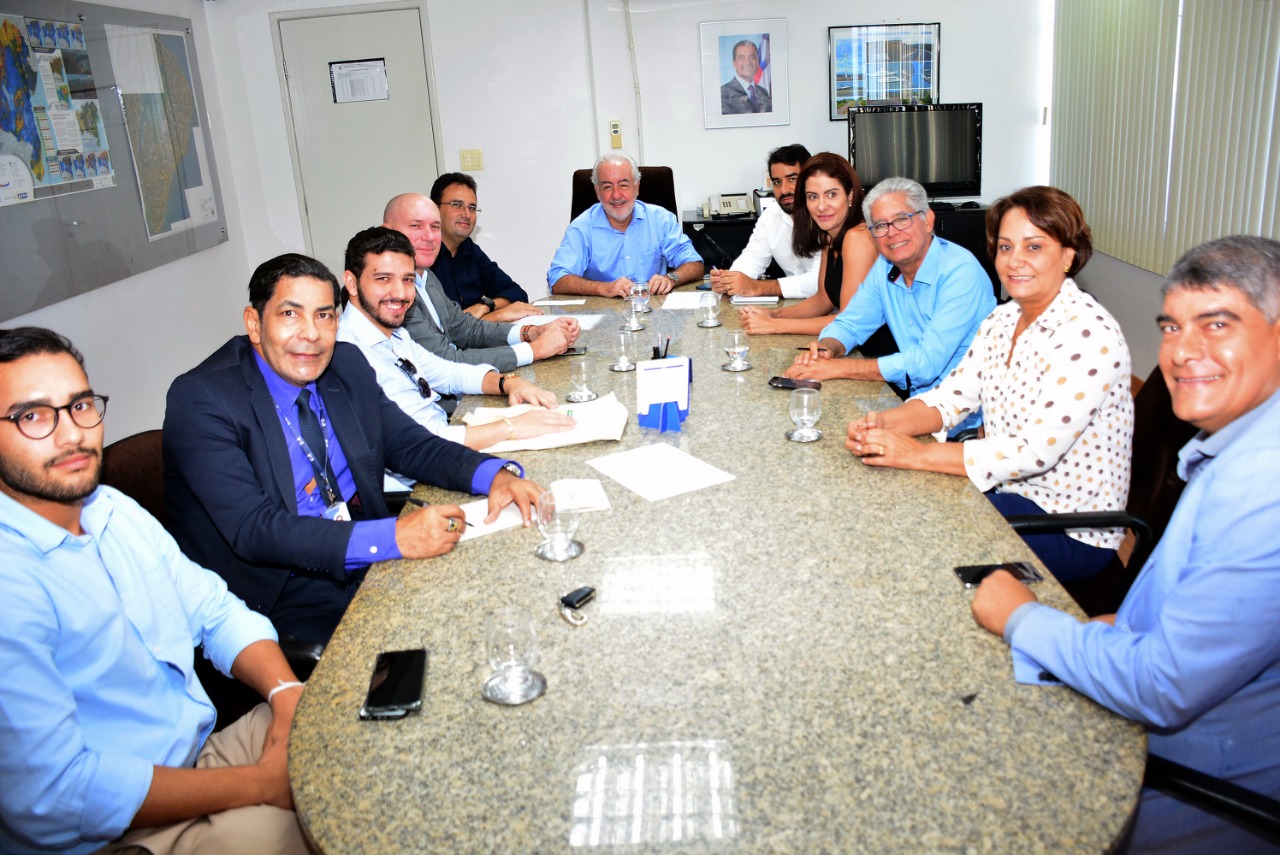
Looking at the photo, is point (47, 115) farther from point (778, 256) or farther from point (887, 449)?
point (887, 449)

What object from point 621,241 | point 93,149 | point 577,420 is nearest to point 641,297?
point 621,241

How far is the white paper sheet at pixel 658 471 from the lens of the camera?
1.91m

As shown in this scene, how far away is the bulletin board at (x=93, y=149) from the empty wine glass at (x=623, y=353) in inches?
98.8

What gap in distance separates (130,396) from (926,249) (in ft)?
12.3

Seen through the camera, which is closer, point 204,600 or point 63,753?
point 63,753

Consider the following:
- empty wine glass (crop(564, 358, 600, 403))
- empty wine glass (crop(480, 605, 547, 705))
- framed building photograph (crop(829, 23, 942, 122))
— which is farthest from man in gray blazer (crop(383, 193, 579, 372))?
framed building photograph (crop(829, 23, 942, 122))

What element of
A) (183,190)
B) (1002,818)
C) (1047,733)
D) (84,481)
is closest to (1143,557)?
(1047,733)

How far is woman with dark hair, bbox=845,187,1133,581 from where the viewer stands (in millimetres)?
1878

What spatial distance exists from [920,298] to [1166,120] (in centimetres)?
269

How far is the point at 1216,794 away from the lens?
111 cm

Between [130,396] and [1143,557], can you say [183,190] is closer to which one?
[130,396]

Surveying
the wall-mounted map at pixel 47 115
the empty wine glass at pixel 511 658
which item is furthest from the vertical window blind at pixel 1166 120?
the wall-mounted map at pixel 47 115

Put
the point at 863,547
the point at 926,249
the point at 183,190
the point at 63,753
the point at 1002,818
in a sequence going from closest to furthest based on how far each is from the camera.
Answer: the point at 1002,818, the point at 63,753, the point at 863,547, the point at 926,249, the point at 183,190

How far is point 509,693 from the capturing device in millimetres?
1240
